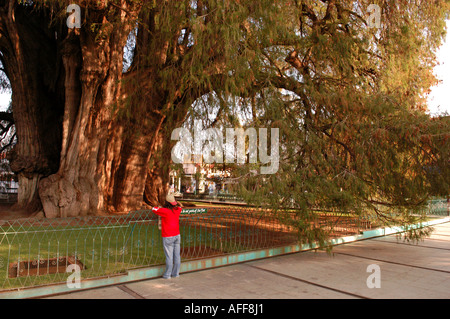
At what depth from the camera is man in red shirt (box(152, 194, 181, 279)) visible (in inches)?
245

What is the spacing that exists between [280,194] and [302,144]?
5.70 feet

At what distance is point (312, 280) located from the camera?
253 inches

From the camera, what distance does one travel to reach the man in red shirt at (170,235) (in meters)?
6.21

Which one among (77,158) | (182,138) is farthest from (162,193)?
(182,138)
